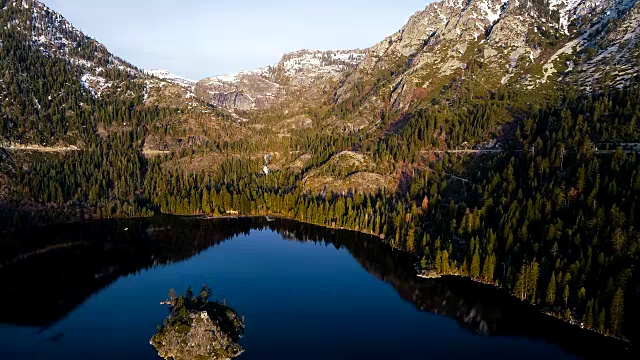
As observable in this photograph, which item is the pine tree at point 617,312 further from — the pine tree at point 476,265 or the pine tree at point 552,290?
the pine tree at point 476,265

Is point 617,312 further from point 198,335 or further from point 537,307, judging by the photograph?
point 198,335

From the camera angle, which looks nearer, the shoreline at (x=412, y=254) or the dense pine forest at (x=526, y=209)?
the shoreline at (x=412, y=254)

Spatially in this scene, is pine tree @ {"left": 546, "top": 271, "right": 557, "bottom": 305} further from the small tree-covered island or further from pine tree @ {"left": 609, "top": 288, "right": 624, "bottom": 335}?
the small tree-covered island

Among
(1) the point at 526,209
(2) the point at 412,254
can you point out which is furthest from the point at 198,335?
(1) the point at 526,209

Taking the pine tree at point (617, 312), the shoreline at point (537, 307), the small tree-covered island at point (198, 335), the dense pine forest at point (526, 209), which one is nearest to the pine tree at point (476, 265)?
the dense pine forest at point (526, 209)

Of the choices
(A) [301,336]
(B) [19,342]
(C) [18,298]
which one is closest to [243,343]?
(A) [301,336]

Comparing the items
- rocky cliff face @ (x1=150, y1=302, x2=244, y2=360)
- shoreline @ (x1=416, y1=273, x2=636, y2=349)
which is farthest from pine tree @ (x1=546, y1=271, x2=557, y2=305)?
rocky cliff face @ (x1=150, y1=302, x2=244, y2=360)
